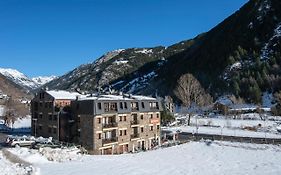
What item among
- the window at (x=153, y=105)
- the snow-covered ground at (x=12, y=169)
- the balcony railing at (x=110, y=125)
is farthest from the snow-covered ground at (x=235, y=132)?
the snow-covered ground at (x=12, y=169)

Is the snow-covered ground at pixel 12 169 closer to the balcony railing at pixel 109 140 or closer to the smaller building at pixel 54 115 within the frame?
the balcony railing at pixel 109 140

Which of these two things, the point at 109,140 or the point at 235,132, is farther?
the point at 235,132

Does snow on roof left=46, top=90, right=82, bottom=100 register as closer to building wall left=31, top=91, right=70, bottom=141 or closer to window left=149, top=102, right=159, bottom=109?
building wall left=31, top=91, right=70, bottom=141

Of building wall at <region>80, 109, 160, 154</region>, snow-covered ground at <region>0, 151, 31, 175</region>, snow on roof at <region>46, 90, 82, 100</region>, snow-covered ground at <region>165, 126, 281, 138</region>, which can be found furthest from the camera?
snow-covered ground at <region>165, 126, 281, 138</region>

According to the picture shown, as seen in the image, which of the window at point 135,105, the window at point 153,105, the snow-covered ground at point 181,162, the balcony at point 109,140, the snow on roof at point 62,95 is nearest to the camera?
the snow-covered ground at point 181,162

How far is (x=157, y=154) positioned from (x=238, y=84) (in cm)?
12541

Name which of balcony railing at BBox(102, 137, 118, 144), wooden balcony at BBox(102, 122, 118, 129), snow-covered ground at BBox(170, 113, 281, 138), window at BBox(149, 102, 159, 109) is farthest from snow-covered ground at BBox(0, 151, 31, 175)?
snow-covered ground at BBox(170, 113, 281, 138)

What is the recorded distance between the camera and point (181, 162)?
52062mm

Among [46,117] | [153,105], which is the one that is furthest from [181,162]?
[46,117]

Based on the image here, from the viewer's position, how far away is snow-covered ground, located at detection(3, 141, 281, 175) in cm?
4316

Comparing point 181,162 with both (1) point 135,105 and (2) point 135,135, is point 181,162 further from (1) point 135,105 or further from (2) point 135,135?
(1) point 135,105

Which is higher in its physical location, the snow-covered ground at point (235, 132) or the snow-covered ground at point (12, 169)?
the snow-covered ground at point (235, 132)

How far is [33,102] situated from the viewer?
7300 centimetres

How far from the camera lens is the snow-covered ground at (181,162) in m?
43.2
